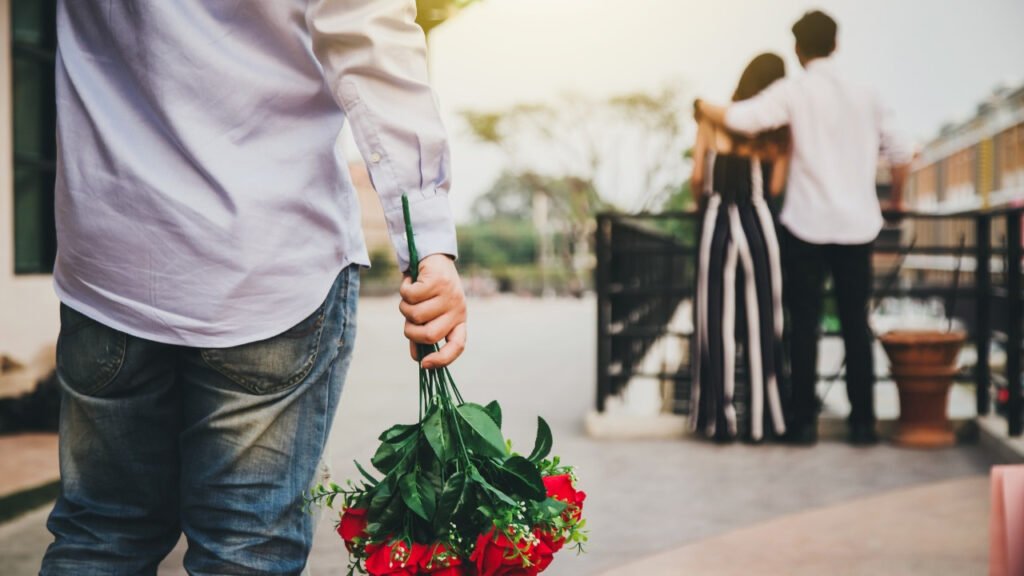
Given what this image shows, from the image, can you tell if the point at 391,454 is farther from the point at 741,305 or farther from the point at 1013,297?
the point at 1013,297

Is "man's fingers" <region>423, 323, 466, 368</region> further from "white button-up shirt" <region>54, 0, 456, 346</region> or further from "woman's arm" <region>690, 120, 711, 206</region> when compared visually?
"woman's arm" <region>690, 120, 711, 206</region>

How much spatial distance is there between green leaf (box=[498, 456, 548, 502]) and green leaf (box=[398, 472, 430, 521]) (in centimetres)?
12

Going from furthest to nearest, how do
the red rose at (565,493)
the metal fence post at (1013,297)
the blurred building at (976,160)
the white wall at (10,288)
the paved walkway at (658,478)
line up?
1. the blurred building at (976,160)
2. the white wall at (10,288)
3. the metal fence post at (1013,297)
4. the paved walkway at (658,478)
5. the red rose at (565,493)

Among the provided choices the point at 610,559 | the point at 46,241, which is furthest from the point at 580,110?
the point at 610,559

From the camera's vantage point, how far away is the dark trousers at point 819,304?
5039 mm

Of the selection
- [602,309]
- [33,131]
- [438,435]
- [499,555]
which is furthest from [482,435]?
[33,131]

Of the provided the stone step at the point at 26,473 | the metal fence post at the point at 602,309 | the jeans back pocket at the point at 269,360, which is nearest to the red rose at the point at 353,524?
the jeans back pocket at the point at 269,360

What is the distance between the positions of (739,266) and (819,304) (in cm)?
46

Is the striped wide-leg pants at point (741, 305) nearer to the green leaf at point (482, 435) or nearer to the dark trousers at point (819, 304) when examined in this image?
the dark trousers at point (819, 304)

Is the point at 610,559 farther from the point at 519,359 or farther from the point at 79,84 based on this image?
the point at 519,359

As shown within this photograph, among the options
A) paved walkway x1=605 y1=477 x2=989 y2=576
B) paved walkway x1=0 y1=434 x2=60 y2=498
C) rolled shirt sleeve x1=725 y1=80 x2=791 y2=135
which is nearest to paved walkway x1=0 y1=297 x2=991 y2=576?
paved walkway x1=605 y1=477 x2=989 y2=576

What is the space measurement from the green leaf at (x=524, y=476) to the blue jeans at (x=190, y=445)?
300 millimetres

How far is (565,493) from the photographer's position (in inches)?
59.3

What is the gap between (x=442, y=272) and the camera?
55.9 inches
